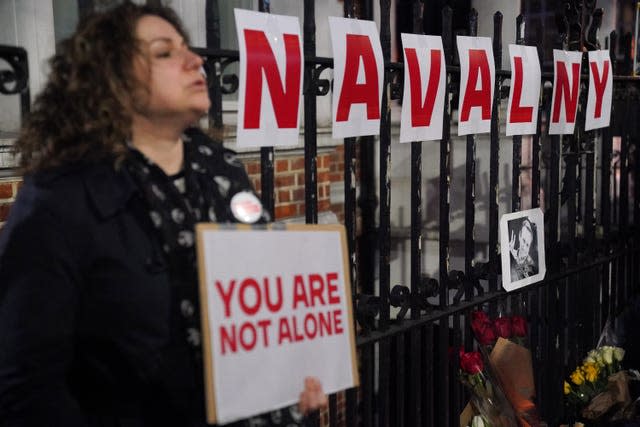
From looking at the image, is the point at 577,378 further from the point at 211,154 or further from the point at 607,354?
the point at 211,154

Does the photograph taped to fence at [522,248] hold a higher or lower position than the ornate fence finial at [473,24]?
lower

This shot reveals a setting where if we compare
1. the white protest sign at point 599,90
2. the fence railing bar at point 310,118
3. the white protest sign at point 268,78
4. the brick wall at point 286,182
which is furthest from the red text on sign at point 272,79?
the white protest sign at point 599,90

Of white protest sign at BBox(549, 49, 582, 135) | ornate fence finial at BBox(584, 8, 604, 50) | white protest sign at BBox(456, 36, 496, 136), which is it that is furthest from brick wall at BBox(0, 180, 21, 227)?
ornate fence finial at BBox(584, 8, 604, 50)

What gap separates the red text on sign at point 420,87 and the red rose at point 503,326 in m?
0.93

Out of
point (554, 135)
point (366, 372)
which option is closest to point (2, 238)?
point (366, 372)

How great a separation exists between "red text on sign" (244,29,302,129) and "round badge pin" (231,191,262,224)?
1.20 feet

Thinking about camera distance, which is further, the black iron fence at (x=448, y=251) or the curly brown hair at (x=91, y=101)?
the black iron fence at (x=448, y=251)

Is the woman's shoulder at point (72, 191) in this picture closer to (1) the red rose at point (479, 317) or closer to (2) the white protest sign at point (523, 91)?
(1) the red rose at point (479, 317)

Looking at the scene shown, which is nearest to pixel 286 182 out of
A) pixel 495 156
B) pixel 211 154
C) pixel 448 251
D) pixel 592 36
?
pixel 495 156

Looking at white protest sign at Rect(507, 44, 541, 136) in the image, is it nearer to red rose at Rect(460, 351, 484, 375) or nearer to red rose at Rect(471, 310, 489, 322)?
red rose at Rect(471, 310, 489, 322)

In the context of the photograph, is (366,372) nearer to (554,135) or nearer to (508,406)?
Result: (508,406)

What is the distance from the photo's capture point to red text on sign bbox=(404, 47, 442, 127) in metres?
2.89

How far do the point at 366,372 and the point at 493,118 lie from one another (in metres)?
1.20

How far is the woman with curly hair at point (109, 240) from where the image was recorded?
172cm
